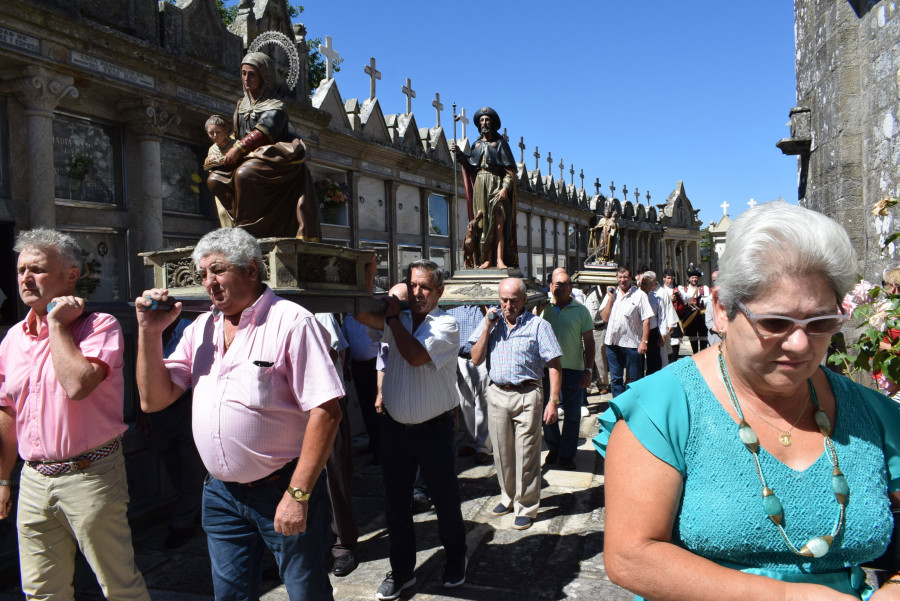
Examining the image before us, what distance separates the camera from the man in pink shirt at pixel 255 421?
2.62m

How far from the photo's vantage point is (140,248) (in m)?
9.58

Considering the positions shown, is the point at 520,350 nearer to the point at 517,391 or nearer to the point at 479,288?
the point at 517,391

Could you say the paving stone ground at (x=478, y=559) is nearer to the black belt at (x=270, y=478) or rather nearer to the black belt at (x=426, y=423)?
the black belt at (x=426, y=423)

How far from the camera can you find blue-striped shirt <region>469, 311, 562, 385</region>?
5230 millimetres

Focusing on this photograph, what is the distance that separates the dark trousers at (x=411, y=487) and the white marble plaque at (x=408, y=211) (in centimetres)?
1257

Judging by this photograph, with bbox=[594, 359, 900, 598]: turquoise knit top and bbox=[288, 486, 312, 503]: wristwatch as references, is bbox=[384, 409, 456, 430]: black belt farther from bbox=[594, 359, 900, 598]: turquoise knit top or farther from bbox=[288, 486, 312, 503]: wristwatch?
bbox=[594, 359, 900, 598]: turquoise knit top

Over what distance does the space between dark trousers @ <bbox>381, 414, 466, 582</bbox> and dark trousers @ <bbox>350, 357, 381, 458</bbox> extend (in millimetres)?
2745

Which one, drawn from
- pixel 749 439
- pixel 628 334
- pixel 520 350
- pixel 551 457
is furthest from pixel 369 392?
pixel 749 439

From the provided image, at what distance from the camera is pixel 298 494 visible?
8.31 ft

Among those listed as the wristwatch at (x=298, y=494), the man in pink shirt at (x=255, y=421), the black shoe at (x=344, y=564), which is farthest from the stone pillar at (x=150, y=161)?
the wristwatch at (x=298, y=494)

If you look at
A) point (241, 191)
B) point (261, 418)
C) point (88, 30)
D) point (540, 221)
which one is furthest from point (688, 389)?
point (540, 221)

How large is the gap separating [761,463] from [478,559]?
10.7 ft

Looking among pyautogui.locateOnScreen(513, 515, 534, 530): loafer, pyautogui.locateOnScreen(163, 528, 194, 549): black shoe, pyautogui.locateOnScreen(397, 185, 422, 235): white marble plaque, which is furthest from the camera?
pyautogui.locateOnScreen(397, 185, 422, 235): white marble plaque

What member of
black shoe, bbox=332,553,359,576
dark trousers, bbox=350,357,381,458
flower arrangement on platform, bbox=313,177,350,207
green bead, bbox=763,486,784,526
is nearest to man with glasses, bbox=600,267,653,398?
dark trousers, bbox=350,357,381,458
